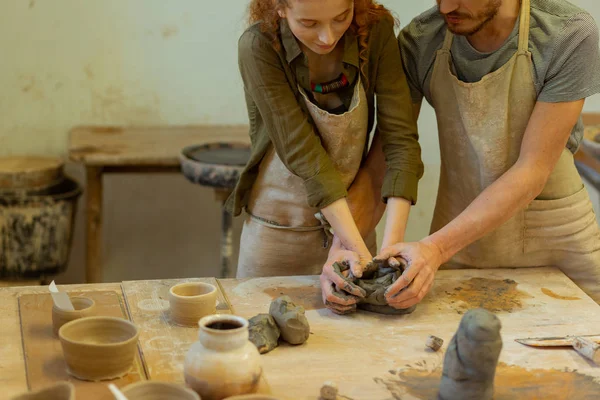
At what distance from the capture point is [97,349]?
5.74 feet

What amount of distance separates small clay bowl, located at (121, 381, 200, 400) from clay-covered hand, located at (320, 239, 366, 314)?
2.20ft

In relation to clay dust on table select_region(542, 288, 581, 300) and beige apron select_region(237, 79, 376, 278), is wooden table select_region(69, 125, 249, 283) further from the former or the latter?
clay dust on table select_region(542, 288, 581, 300)

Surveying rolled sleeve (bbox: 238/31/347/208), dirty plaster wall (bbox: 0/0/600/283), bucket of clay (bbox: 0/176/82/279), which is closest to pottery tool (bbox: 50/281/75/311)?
rolled sleeve (bbox: 238/31/347/208)

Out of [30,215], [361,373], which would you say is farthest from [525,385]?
[30,215]

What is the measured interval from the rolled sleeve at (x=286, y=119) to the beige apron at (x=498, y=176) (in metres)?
0.46

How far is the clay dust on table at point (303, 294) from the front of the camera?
2.28 meters

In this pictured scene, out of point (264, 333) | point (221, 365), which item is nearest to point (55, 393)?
point (221, 365)

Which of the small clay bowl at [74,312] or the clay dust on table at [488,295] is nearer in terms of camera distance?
the small clay bowl at [74,312]

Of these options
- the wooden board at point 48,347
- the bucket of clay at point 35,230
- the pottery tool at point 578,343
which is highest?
A: the pottery tool at point 578,343

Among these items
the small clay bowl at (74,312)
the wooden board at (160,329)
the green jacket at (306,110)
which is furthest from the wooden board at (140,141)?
the small clay bowl at (74,312)

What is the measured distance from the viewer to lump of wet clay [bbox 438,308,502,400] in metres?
1.67

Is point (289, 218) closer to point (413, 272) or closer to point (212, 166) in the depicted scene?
point (413, 272)

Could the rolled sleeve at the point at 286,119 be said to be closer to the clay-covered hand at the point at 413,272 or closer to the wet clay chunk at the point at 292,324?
the clay-covered hand at the point at 413,272

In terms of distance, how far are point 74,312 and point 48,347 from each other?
103 millimetres
